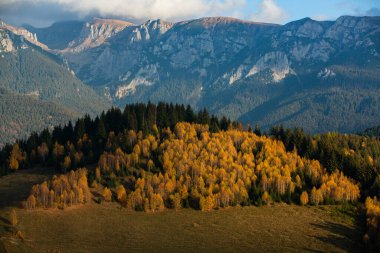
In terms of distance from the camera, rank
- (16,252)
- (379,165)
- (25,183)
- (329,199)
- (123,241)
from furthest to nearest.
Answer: (379,165) → (25,183) → (329,199) → (123,241) → (16,252)

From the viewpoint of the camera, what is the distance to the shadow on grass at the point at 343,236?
13662 centimetres

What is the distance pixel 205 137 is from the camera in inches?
7849

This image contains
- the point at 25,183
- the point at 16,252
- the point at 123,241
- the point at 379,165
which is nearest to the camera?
the point at 16,252

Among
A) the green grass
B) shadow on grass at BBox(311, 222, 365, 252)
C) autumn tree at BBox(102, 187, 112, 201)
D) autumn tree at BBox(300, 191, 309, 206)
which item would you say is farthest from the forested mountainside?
the green grass

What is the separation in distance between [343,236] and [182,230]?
131 ft

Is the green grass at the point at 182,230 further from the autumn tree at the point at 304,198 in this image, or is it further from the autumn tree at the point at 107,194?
the autumn tree at the point at 304,198

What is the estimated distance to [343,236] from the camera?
142 metres

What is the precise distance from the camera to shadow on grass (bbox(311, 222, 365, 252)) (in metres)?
137

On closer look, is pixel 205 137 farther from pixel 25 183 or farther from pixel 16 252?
pixel 16 252

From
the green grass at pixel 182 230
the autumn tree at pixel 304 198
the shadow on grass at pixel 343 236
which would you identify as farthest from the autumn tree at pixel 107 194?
the shadow on grass at pixel 343 236

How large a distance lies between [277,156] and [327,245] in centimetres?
5846

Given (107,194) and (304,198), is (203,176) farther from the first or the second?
(304,198)

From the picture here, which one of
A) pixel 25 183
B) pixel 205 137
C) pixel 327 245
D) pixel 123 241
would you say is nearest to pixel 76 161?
pixel 25 183

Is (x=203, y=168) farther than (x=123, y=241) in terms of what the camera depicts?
Yes
